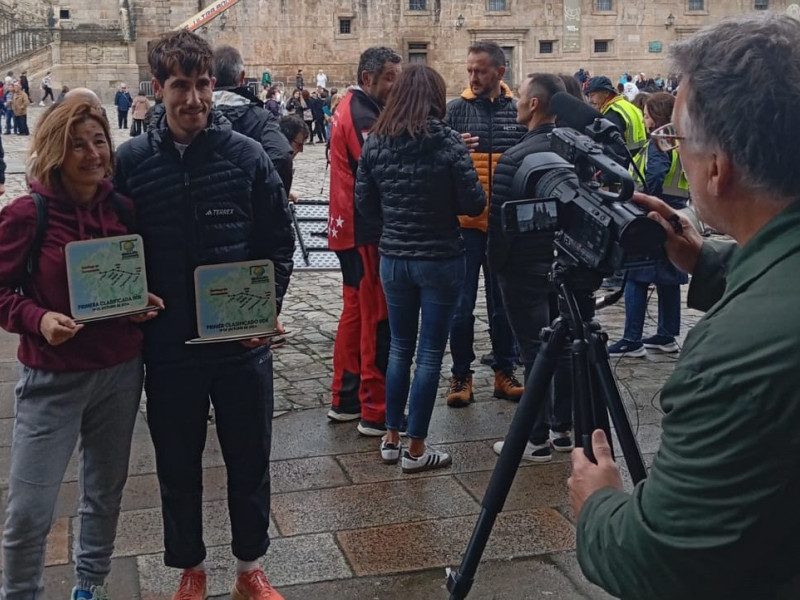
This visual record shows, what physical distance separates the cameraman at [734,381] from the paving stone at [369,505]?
2.74 m

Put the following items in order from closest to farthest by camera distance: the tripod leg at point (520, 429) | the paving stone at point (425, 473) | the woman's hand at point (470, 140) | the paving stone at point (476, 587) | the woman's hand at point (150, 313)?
the tripod leg at point (520, 429) < the woman's hand at point (150, 313) < the paving stone at point (476, 587) < the paving stone at point (425, 473) < the woman's hand at point (470, 140)

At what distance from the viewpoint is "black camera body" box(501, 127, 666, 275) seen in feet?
8.36

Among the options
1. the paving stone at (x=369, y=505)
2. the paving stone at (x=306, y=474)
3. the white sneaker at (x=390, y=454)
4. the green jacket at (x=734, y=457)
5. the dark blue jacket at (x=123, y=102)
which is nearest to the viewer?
the green jacket at (x=734, y=457)

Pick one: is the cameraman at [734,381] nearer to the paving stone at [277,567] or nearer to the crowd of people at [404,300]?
the crowd of people at [404,300]

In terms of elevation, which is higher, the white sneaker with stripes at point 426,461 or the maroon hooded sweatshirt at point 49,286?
the maroon hooded sweatshirt at point 49,286

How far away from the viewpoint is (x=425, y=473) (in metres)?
5.05

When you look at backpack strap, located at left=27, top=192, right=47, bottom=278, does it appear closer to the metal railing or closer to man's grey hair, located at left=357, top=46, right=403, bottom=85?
man's grey hair, located at left=357, top=46, right=403, bottom=85

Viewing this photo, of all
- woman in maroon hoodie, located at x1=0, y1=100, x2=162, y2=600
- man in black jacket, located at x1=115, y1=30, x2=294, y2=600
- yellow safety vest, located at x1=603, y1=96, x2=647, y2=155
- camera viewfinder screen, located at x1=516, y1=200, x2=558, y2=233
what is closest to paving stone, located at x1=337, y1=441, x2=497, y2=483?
man in black jacket, located at x1=115, y1=30, x2=294, y2=600

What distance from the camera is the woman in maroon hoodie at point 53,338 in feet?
10.6

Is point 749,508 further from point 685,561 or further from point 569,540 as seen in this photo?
point 569,540

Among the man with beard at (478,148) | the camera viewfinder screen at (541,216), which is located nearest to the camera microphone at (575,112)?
the camera viewfinder screen at (541,216)

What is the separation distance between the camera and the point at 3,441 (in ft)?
18.1

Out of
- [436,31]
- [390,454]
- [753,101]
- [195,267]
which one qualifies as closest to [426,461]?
[390,454]

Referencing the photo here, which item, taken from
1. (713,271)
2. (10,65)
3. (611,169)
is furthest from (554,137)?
(10,65)
